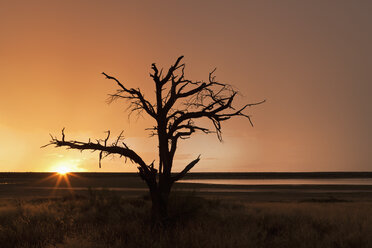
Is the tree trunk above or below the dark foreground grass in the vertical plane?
above

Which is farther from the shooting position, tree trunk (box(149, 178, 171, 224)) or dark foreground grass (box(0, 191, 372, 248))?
tree trunk (box(149, 178, 171, 224))

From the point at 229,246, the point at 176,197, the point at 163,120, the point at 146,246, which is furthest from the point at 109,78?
the point at 229,246

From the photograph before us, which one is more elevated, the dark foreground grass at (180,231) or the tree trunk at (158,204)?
the tree trunk at (158,204)

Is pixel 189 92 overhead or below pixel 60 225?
overhead

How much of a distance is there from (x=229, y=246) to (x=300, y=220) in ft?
23.5

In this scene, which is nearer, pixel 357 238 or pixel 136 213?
pixel 357 238

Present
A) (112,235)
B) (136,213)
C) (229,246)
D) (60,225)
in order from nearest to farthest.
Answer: (229,246), (112,235), (60,225), (136,213)

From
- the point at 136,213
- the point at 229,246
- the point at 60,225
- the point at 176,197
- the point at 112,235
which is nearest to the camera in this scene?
the point at 229,246

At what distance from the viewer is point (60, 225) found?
1539 centimetres

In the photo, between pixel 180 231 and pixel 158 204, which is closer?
pixel 180 231

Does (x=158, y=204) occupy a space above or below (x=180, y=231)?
above

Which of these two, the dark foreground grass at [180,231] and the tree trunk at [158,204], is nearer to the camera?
the dark foreground grass at [180,231]

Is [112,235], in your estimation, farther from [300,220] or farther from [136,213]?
[300,220]

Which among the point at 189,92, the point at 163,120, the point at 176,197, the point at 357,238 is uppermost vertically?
the point at 189,92
